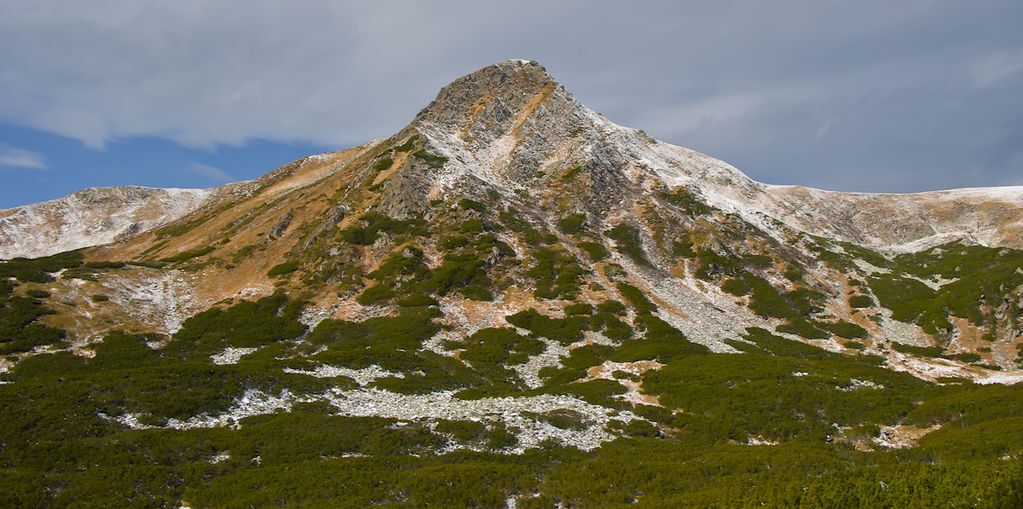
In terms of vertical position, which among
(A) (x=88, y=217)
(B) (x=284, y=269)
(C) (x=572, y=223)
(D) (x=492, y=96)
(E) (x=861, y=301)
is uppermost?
(D) (x=492, y=96)

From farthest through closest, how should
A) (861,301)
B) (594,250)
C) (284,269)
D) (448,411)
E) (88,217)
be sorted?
1. (88,217)
2. (594,250)
3. (861,301)
4. (284,269)
5. (448,411)

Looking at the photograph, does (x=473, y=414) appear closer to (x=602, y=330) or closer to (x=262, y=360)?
(x=262, y=360)

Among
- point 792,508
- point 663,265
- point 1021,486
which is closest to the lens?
point 1021,486

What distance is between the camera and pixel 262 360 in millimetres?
48844

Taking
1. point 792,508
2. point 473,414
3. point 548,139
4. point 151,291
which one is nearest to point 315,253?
point 151,291

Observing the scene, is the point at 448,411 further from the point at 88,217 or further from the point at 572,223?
the point at 88,217

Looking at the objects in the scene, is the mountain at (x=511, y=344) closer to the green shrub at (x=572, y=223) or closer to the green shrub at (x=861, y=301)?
the green shrub at (x=572, y=223)

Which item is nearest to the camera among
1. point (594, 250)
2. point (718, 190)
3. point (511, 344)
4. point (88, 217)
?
point (511, 344)

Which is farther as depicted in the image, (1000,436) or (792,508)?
(1000,436)

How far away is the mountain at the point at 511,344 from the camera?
26094 millimetres

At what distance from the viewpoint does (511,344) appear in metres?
57.6

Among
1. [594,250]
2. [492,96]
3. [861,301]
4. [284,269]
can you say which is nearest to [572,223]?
[594,250]

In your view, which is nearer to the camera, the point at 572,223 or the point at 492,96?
the point at 572,223

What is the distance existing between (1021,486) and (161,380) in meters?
43.2
